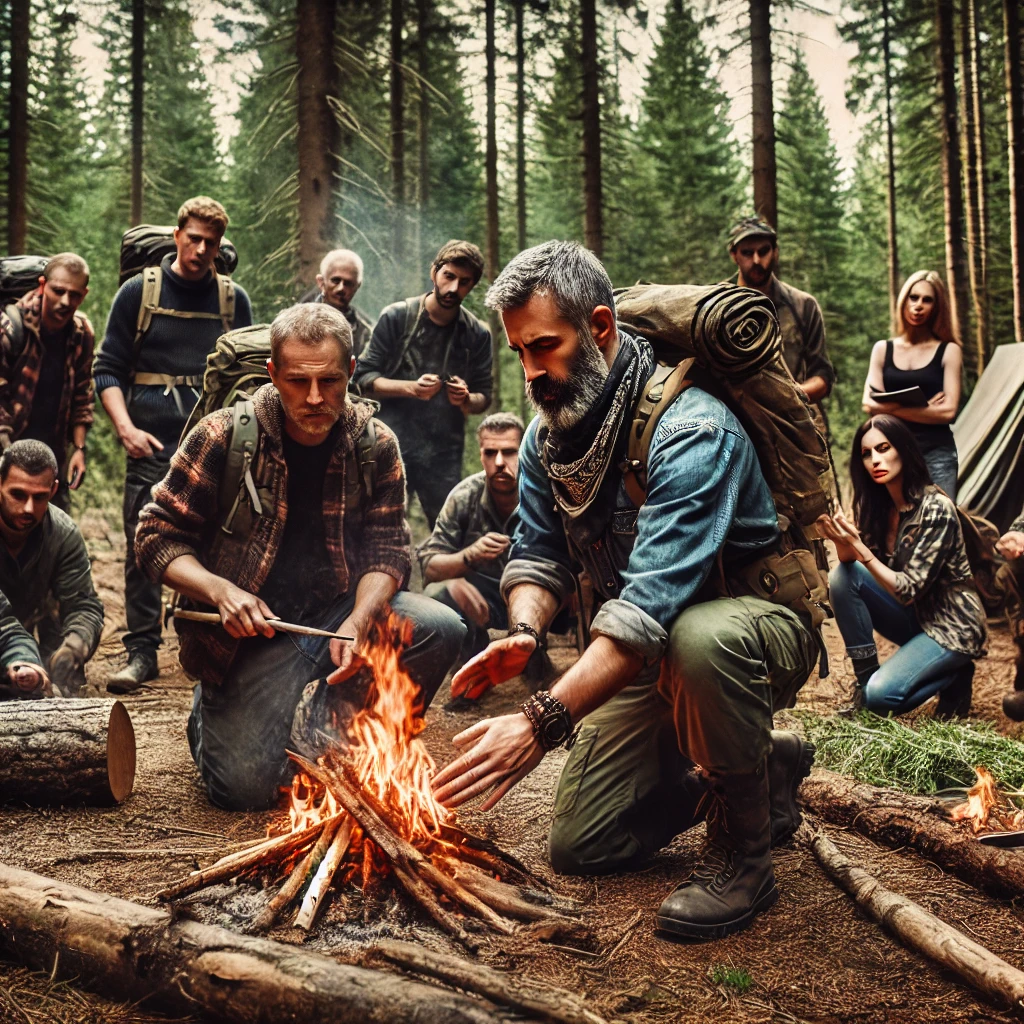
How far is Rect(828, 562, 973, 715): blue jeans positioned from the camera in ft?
17.8

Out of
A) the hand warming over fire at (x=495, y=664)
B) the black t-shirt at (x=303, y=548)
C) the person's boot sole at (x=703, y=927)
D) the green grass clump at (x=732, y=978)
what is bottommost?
the green grass clump at (x=732, y=978)

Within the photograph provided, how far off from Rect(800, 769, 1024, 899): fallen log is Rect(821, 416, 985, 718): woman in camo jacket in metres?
1.44

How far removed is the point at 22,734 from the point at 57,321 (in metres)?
3.54

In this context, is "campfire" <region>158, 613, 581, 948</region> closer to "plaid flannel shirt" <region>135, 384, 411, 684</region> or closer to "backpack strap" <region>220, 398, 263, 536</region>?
"plaid flannel shirt" <region>135, 384, 411, 684</region>

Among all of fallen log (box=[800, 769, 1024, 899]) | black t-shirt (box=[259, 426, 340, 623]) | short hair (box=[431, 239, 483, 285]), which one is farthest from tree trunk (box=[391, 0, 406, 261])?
fallen log (box=[800, 769, 1024, 899])

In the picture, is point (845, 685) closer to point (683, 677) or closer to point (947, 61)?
point (683, 677)

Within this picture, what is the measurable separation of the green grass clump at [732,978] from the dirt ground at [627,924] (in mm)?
11

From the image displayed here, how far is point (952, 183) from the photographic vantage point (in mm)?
16250

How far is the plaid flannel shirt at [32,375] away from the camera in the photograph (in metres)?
6.53

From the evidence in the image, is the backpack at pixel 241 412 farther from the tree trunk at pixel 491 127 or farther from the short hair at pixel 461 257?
the tree trunk at pixel 491 127

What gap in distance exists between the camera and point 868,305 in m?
29.2

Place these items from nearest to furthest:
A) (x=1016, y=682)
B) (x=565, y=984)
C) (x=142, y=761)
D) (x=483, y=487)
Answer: (x=565, y=984), (x=142, y=761), (x=1016, y=682), (x=483, y=487)

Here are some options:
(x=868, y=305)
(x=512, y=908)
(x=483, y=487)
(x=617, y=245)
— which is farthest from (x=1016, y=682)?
(x=868, y=305)

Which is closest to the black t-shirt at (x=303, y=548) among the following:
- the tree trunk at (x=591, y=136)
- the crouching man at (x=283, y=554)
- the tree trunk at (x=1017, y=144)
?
the crouching man at (x=283, y=554)
